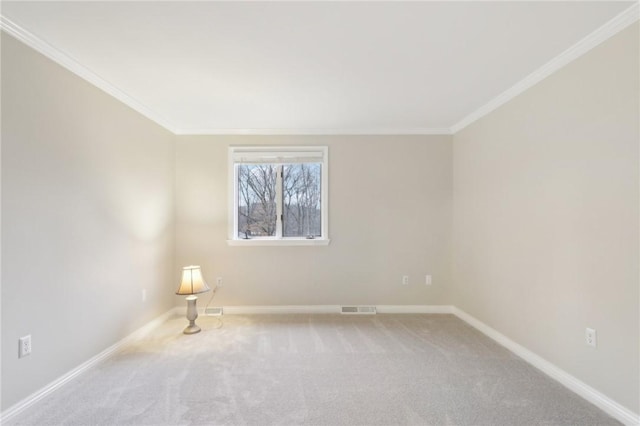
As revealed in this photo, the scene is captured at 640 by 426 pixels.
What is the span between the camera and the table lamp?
126 inches

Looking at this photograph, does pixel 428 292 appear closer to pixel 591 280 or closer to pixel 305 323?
pixel 305 323

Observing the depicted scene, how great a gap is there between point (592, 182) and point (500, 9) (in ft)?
4.21

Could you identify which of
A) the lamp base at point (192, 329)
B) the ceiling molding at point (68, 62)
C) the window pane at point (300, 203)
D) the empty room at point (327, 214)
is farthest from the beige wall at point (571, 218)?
the ceiling molding at point (68, 62)

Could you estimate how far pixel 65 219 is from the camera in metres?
2.16

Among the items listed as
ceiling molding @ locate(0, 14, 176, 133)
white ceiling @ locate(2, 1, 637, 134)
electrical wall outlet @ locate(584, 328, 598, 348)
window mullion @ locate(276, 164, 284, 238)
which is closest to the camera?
white ceiling @ locate(2, 1, 637, 134)

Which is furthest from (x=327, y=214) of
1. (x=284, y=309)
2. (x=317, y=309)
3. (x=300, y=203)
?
(x=284, y=309)

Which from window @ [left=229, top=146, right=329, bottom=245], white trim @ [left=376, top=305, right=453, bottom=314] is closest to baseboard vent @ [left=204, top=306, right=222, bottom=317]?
window @ [left=229, top=146, right=329, bottom=245]

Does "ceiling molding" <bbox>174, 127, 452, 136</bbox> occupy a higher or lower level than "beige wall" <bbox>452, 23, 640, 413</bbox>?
higher

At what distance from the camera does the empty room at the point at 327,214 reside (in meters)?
1.77

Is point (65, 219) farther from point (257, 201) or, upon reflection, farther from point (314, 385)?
point (314, 385)

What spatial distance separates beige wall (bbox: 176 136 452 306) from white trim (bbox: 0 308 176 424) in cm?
107

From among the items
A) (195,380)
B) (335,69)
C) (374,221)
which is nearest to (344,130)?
(374,221)

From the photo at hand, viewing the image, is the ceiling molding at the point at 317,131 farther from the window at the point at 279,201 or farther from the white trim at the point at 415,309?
the white trim at the point at 415,309

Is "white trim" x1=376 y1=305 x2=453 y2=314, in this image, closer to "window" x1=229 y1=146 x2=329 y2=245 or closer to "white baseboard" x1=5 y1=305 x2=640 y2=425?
"white baseboard" x1=5 y1=305 x2=640 y2=425
